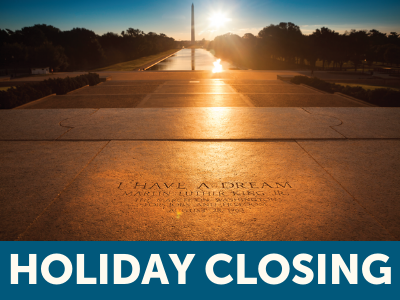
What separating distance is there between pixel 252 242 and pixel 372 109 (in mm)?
10366

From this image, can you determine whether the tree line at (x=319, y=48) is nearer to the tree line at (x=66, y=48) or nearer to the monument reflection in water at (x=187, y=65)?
the monument reflection in water at (x=187, y=65)

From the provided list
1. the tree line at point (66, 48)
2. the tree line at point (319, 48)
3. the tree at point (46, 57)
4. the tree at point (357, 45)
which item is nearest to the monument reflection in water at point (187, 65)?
the tree line at point (319, 48)

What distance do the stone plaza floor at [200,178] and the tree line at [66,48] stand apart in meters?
42.1

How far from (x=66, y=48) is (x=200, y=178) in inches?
3395

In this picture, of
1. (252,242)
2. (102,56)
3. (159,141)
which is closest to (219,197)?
(252,242)

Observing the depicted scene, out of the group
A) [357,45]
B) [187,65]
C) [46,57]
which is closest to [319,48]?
[357,45]

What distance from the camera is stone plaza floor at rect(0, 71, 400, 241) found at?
3.95 meters

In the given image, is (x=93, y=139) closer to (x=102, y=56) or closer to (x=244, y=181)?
(x=244, y=181)

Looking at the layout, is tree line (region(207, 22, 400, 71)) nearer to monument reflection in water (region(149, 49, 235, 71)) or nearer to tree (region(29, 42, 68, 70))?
monument reflection in water (region(149, 49, 235, 71))

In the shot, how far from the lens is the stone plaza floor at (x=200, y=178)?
13.0ft

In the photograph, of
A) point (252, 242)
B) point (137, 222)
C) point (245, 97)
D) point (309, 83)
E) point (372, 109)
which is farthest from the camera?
point (309, 83)

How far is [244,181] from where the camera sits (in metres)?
5.31

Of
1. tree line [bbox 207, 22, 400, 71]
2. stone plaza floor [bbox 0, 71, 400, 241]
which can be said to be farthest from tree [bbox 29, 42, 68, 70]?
stone plaza floor [bbox 0, 71, 400, 241]

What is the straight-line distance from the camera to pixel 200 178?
5.44m
